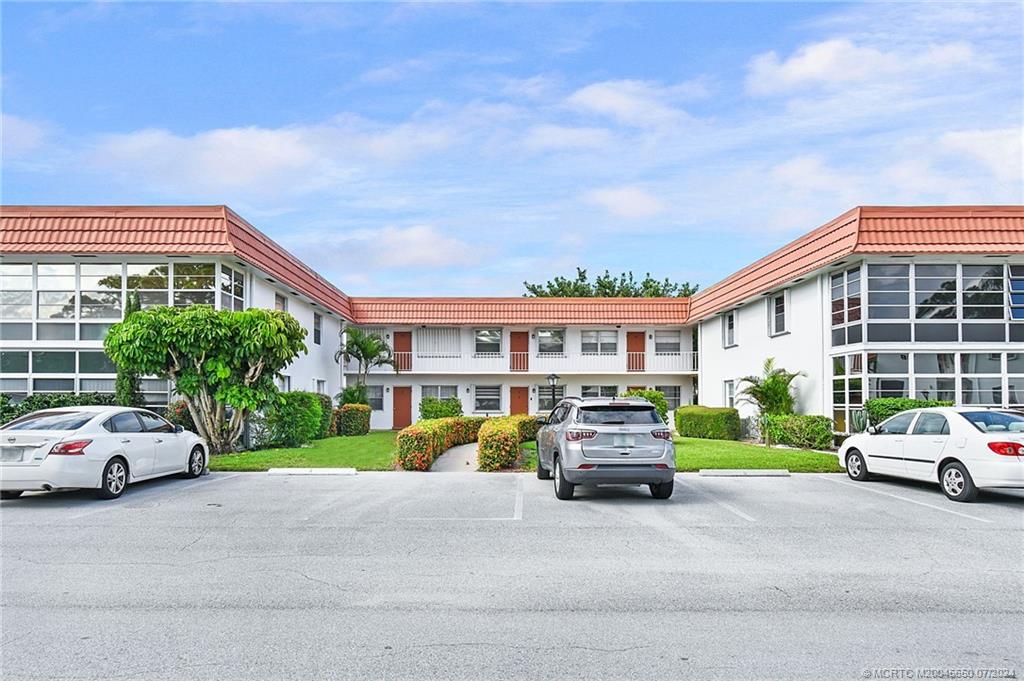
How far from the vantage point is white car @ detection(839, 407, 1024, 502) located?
11.5 m

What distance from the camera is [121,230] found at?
20.8 meters

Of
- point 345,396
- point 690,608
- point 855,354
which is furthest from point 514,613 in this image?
point 345,396

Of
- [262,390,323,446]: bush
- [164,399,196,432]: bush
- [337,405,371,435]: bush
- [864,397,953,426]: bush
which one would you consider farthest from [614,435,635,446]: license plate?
[337,405,371,435]: bush

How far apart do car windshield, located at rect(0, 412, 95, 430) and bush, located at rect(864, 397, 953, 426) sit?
17.6 m

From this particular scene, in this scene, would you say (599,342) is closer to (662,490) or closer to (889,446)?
(889,446)

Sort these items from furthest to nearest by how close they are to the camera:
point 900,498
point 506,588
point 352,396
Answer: point 352,396 → point 900,498 → point 506,588

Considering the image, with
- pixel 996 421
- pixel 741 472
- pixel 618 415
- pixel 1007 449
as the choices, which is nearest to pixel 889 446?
pixel 996 421

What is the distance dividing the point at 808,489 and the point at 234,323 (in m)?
13.2

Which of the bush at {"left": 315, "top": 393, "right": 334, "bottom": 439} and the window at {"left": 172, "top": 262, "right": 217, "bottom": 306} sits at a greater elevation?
the window at {"left": 172, "top": 262, "right": 217, "bottom": 306}

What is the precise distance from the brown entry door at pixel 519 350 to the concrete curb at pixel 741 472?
20.9 meters

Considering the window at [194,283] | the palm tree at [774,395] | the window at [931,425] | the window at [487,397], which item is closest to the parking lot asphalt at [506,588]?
the window at [931,425]

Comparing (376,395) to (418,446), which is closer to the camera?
(418,446)

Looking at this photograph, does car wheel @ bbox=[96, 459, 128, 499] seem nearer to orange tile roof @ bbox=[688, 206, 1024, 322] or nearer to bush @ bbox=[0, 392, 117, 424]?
bush @ bbox=[0, 392, 117, 424]

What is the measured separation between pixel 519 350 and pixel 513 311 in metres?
2.10
